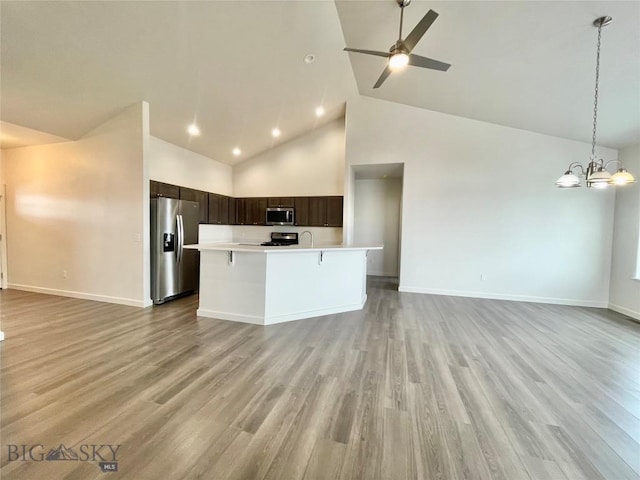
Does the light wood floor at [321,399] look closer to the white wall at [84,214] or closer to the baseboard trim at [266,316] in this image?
the baseboard trim at [266,316]

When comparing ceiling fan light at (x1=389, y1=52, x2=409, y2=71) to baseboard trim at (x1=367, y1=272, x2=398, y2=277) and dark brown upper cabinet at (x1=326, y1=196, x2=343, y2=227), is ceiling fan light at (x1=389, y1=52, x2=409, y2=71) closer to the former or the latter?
dark brown upper cabinet at (x1=326, y1=196, x2=343, y2=227)

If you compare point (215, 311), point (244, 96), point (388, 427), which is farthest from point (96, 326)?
point (244, 96)

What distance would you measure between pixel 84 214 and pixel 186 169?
213 centimetres

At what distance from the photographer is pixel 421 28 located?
2445 mm

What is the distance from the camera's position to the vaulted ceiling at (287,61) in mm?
2732

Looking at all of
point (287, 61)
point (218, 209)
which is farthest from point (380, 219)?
point (287, 61)

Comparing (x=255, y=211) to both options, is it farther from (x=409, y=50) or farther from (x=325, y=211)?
(x=409, y=50)

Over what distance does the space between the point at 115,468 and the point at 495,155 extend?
6546 millimetres

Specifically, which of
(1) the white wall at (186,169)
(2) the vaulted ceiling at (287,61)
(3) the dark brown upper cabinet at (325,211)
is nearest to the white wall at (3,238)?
(2) the vaulted ceiling at (287,61)

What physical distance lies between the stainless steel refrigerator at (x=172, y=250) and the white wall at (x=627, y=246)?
7.49 meters

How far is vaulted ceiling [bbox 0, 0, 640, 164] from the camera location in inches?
108

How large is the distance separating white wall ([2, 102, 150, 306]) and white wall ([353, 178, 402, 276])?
528cm

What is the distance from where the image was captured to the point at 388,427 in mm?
1761

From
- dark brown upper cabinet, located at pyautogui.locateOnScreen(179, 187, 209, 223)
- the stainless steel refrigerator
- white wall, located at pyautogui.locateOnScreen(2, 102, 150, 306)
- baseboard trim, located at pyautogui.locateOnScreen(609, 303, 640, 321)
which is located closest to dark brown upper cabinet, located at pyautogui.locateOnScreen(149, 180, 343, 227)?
dark brown upper cabinet, located at pyautogui.locateOnScreen(179, 187, 209, 223)
